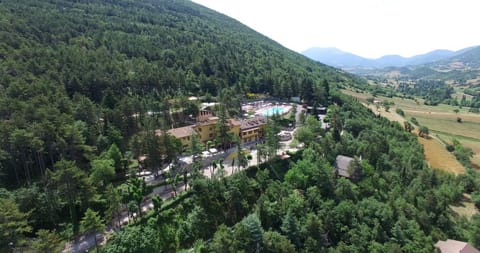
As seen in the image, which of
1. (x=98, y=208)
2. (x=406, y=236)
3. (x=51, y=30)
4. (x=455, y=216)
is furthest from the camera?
(x=51, y=30)

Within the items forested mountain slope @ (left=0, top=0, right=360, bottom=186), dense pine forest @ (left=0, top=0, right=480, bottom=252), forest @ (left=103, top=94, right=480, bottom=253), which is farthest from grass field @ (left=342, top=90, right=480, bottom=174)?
forested mountain slope @ (left=0, top=0, right=360, bottom=186)

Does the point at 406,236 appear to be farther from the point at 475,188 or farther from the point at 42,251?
the point at 42,251

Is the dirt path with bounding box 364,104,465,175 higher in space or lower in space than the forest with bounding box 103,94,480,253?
lower

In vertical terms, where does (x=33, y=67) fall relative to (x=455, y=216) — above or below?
above

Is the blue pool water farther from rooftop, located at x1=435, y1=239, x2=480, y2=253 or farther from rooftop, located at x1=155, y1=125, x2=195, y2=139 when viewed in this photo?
rooftop, located at x1=435, y1=239, x2=480, y2=253

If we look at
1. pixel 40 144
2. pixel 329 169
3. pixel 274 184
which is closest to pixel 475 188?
pixel 329 169

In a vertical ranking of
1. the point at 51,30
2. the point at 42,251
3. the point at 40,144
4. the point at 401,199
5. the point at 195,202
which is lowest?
the point at 401,199
